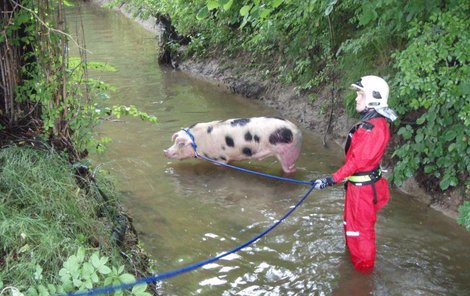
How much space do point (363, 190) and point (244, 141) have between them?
2981 mm

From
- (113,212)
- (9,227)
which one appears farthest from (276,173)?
(9,227)

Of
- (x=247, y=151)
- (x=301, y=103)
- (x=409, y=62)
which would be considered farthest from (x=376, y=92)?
(x=301, y=103)

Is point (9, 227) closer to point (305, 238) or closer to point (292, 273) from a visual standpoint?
point (292, 273)

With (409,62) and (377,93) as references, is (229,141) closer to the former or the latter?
(409,62)

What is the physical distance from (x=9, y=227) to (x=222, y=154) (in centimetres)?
447

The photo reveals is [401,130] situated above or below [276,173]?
above

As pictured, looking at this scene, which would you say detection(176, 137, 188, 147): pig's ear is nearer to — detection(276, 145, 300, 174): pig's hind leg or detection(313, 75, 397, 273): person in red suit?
detection(276, 145, 300, 174): pig's hind leg

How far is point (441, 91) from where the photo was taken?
5609mm

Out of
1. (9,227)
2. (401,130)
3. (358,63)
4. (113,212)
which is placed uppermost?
(358,63)

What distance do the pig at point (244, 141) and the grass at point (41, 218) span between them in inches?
126

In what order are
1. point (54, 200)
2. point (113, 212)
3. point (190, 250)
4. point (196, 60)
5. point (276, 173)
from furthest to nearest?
point (196, 60) → point (276, 173) → point (190, 250) → point (113, 212) → point (54, 200)

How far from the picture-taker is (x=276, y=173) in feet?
25.7

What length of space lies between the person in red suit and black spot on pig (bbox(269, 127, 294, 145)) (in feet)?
7.60

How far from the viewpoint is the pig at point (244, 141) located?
24.5 feet
